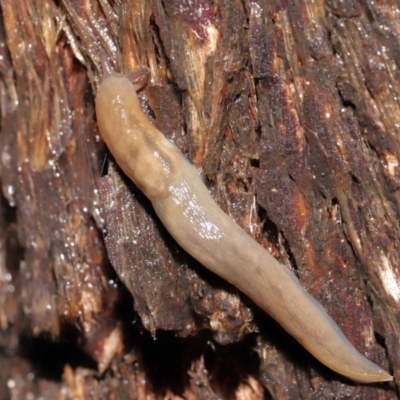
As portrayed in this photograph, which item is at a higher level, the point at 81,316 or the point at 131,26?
the point at 131,26

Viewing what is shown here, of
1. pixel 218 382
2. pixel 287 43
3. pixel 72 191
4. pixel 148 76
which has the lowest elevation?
pixel 218 382

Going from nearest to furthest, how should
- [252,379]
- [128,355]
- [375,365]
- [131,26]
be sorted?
[375,365], [131,26], [252,379], [128,355]

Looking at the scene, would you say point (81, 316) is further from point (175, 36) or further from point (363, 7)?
point (363, 7)

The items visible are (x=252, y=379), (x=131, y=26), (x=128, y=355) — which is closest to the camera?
(x=131, y=26)

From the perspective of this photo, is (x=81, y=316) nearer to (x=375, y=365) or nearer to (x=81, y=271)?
(x=81, y=271)

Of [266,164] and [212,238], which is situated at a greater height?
[266,164]

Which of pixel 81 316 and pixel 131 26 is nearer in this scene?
pixel 131 26

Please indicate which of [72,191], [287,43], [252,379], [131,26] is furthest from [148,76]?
[252,379]
